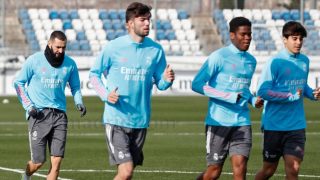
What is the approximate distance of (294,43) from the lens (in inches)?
496

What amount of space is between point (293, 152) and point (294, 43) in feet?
4.25

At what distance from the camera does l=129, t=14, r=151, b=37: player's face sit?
455 inches

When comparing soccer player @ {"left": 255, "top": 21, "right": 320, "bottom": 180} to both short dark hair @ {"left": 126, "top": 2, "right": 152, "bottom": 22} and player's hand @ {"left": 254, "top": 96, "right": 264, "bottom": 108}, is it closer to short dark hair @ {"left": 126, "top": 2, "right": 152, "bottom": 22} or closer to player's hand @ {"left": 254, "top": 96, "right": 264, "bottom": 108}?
player's hand @ {"left": 254, "top": 96, "right": 264, "bottom": 108}

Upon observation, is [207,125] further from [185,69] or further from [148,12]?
[185,69]

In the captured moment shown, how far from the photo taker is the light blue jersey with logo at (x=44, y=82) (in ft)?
45.0

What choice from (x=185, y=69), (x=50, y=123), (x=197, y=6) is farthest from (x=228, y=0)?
(x=50, y=123)

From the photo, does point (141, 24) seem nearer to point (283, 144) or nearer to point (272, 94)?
point (272, 94)

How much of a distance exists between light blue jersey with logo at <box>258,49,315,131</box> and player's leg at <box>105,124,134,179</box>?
189 centimetres

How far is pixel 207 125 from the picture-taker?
12.4 meters

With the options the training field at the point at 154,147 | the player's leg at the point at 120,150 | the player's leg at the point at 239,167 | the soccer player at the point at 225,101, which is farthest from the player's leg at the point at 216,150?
the training field at the point at 154,147

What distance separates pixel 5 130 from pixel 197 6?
26.3 m

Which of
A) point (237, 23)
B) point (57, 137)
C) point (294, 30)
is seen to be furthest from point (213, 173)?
A: point (57, 137)

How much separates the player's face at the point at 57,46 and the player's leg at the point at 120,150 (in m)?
2.19

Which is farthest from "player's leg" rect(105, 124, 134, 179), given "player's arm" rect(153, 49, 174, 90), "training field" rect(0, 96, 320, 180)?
"training field" rect(0, 96, 320, 180)
